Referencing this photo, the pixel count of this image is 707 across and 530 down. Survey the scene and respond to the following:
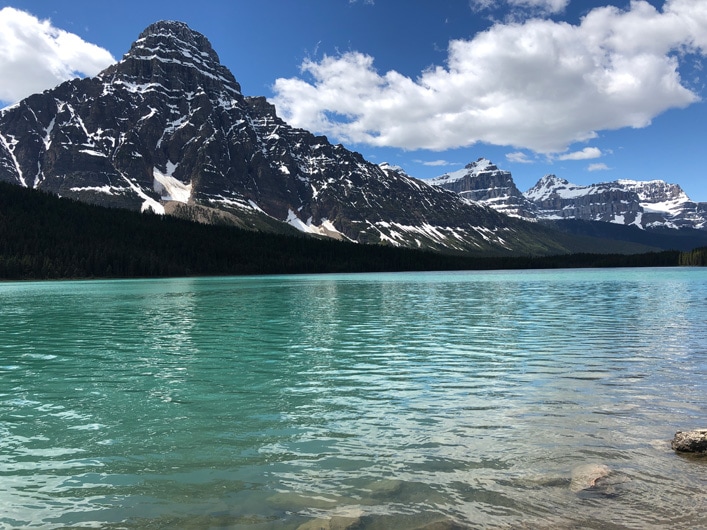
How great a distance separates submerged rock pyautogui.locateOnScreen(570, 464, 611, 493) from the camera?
41.2 feet

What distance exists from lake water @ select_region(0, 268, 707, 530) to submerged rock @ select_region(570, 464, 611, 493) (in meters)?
0.07

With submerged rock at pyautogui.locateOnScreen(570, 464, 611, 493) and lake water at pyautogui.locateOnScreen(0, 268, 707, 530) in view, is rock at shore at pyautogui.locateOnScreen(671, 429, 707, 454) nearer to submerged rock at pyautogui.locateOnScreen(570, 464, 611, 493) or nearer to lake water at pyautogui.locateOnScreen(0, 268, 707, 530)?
lake water at pyautogui.locateOnScreen(0, 268, 707, 530)

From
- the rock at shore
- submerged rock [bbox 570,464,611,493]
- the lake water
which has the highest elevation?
the rock at shore

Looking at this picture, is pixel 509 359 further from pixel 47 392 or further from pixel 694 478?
pixel 47 392

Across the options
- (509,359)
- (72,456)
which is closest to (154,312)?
(509,359)

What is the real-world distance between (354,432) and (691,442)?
9.74 meters

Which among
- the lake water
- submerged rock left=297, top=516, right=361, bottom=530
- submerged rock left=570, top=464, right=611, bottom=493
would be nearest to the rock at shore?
the lake water

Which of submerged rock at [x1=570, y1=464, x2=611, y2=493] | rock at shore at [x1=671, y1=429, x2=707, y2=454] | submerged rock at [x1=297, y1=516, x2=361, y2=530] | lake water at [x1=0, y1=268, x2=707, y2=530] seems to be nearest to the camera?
submerged rock at [x1=297, y1=516, x2=361, y2=530]

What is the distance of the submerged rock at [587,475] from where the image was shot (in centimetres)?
1256

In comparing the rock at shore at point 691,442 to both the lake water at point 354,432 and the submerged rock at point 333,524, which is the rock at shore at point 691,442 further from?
the submerged rock at point 333,524

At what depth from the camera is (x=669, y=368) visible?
89.1ft

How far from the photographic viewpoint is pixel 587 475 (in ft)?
43.0

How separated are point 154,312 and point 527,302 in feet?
166

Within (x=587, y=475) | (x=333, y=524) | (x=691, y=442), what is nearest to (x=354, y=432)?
(x=333, y=524)
